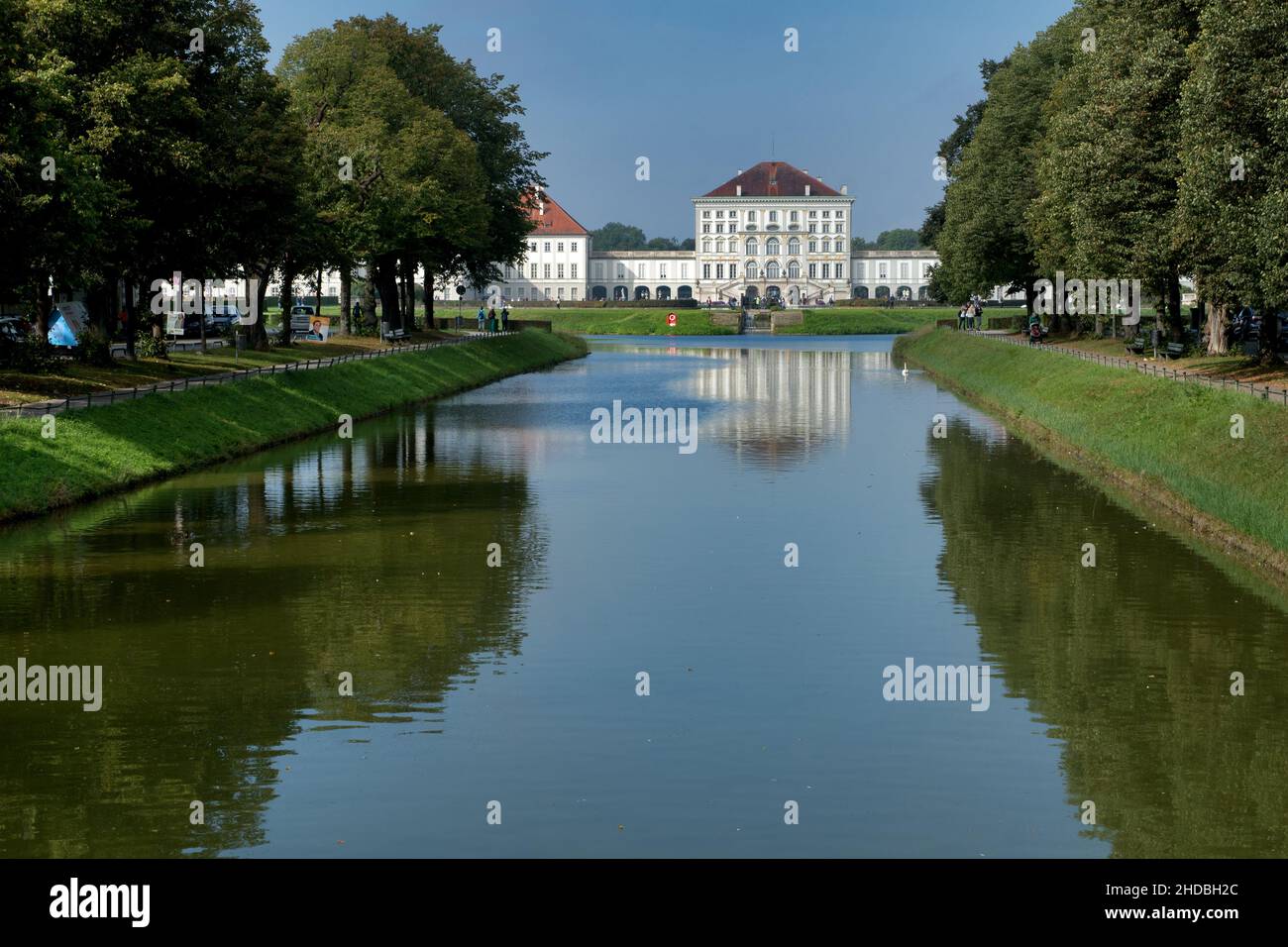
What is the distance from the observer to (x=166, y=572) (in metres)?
26.7

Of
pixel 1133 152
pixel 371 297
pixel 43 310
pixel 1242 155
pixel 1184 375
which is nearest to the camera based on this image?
pixel 1242 155

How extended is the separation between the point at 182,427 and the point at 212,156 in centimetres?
1335

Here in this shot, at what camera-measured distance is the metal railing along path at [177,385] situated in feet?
125

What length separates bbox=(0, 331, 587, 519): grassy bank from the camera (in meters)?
34.2

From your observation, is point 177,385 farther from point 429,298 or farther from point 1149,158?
point 429,298

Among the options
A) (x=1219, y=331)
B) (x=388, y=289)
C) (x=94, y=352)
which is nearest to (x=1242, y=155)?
(x=1219, y=331)

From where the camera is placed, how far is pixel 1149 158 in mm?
54688

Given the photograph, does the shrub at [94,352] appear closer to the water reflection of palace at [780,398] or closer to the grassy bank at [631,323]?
the water reflection of palace at [780,398]

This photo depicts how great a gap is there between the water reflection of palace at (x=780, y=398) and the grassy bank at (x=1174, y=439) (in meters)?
6.70

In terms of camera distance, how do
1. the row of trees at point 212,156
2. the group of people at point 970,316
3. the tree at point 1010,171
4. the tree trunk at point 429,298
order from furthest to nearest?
the group of people at point 970,316, the tree trunk at point 429,298, the tree at point 1010,171, the row of trees at point 212,156

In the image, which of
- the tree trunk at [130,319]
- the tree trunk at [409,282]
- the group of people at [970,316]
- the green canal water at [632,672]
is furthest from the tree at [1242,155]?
the group of people at [970,316]

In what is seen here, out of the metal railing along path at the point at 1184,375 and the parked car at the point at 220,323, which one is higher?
the parked car at the point at 220,323
